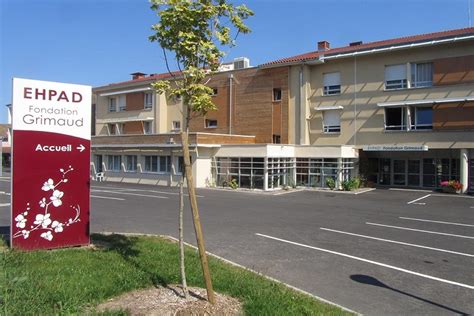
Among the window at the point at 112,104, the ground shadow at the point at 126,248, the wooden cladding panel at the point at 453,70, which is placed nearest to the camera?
the ground shadow at the point at 126,248

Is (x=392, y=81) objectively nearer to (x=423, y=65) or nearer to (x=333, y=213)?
(x=423, y=65)

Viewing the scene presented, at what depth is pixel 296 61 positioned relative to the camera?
31.0 meters

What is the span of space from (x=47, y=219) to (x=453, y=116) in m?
23.9

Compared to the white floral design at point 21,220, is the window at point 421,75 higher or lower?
higher

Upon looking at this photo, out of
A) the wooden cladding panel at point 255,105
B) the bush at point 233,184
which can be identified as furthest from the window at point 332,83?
the bush at point 233,184

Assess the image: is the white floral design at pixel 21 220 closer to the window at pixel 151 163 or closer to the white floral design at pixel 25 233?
the white floral design at pixel 25 233

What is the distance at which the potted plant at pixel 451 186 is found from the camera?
2550 cm

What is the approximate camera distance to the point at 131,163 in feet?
117

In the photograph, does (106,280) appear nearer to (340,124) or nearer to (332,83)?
(340,124)

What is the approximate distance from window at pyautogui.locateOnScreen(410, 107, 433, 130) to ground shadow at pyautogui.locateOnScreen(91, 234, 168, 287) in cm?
2247

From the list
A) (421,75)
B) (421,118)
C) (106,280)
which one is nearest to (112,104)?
(421,75)

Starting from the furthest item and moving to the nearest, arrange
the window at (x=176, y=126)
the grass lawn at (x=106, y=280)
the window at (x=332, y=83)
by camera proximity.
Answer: the window at (x=176, y=126)
the window at (x=332, y=83)
the grass lawn at (x=106, y=280)

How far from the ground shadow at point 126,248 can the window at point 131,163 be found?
25991 mm

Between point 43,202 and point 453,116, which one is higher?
point 453,116
